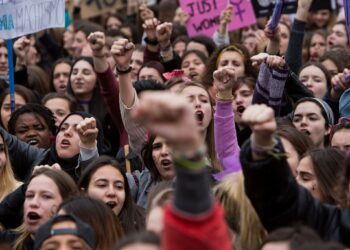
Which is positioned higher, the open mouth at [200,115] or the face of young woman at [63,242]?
the open mouth at [200,115]

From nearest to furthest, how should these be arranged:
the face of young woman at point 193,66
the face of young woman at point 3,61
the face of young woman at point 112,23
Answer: the face of young woman at point 193,66 < the face of young woman at point 3,61 < the face of young woman at point 112,23

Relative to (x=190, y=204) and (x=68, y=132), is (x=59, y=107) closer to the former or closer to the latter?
(x=68, y=132)

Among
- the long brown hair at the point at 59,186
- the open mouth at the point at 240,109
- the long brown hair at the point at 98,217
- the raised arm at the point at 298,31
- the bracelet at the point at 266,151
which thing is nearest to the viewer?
the bracelet at the point at 266,151

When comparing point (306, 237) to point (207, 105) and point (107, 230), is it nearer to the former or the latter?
point (107, 230)

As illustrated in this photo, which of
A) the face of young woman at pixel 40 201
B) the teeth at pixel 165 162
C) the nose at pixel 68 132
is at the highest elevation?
the nose at pixel 68 132

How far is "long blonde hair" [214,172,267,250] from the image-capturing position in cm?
478

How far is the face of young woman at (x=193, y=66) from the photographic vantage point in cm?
912

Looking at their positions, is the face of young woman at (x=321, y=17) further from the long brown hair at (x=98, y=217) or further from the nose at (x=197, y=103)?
the long brown hair at (x=98, y=217)

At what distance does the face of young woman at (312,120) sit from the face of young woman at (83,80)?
257cm

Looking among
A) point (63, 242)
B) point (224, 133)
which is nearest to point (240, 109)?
point (224, 133)

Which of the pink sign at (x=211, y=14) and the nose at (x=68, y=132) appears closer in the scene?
the nose at (x=68, y=132)

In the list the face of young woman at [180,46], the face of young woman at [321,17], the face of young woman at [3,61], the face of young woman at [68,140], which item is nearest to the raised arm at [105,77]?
the face of young woman at [68,140]

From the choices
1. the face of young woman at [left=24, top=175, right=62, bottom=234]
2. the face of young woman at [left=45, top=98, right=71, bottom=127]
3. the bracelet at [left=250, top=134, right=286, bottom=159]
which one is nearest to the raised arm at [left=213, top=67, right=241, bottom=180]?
the face of young woman at [left=24, top=175, right=62, bottom=234]

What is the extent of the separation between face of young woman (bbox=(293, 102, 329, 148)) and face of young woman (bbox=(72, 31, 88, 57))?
184 inches
